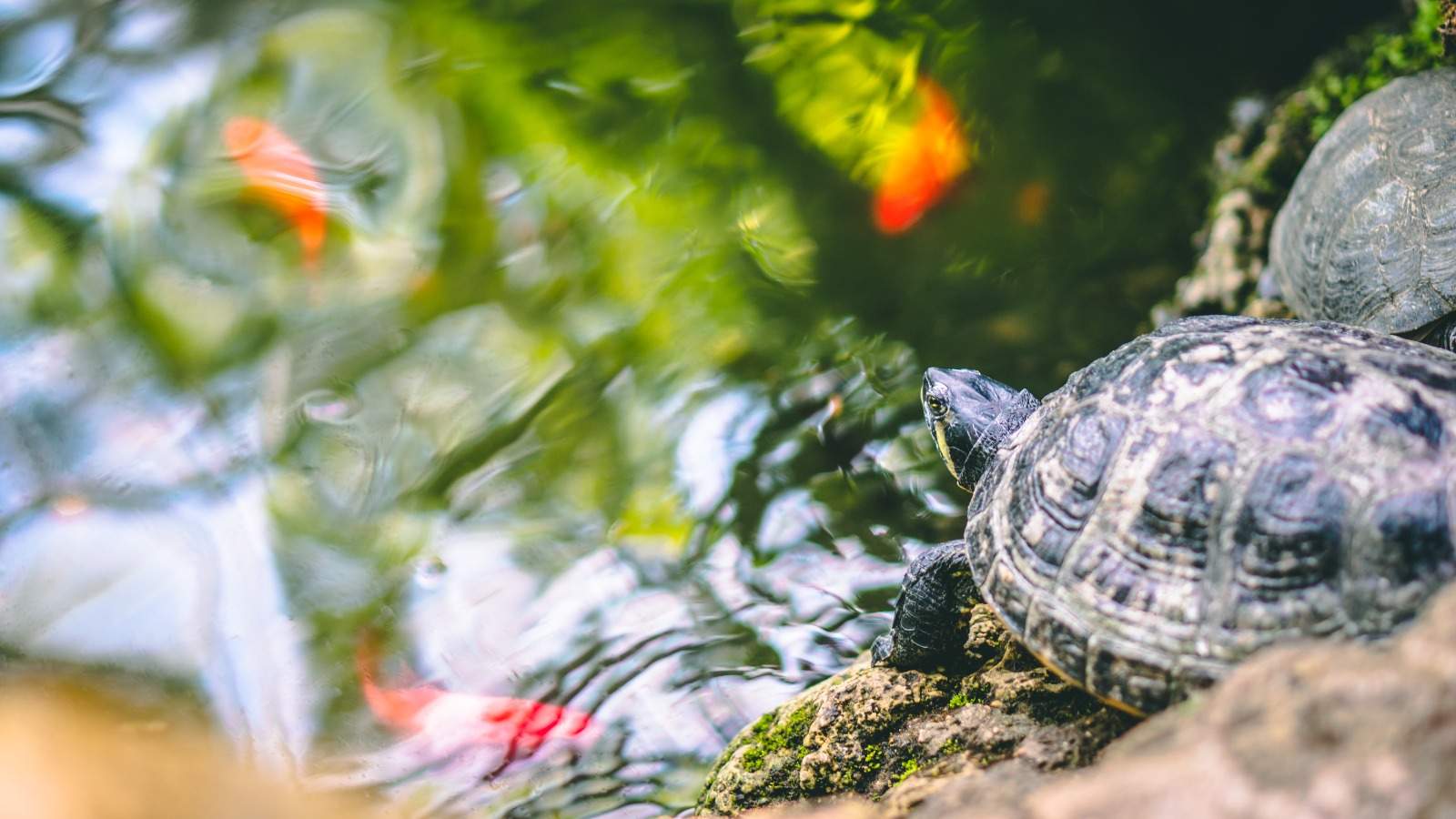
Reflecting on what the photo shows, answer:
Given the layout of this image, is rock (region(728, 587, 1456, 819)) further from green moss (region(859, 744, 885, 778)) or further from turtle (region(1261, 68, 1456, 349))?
turtle (region(1261, 68, 1456, 349))

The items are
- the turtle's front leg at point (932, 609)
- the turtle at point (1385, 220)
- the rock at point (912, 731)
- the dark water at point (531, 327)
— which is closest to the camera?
the rock at point (912, 731)

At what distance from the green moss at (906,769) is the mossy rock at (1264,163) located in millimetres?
2469

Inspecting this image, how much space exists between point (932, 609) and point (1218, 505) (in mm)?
699

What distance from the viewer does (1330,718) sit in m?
1.23

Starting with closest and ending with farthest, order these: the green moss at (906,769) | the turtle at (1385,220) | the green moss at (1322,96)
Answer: the green moss at (906,769)
the turtle at (1385,220)
the green moss at (1322,96)

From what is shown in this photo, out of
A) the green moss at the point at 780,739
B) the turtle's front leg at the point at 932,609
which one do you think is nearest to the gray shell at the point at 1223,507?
the turtle's front leg at the point at 932,609

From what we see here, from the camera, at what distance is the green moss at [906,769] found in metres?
2.25

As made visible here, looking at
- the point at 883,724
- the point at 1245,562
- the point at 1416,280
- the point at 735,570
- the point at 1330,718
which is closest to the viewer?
the point at 1330,718

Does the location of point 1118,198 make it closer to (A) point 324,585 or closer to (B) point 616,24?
(B) point 616,24

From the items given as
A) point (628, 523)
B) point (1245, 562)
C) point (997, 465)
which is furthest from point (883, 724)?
point (628, 523)

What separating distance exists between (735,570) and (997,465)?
1334 mm

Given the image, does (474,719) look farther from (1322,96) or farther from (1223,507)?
(1322,96)

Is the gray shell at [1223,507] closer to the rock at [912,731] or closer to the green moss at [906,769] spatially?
the rock at [912,731]

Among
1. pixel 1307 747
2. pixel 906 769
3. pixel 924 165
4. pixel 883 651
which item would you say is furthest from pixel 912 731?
pixel 924 165
